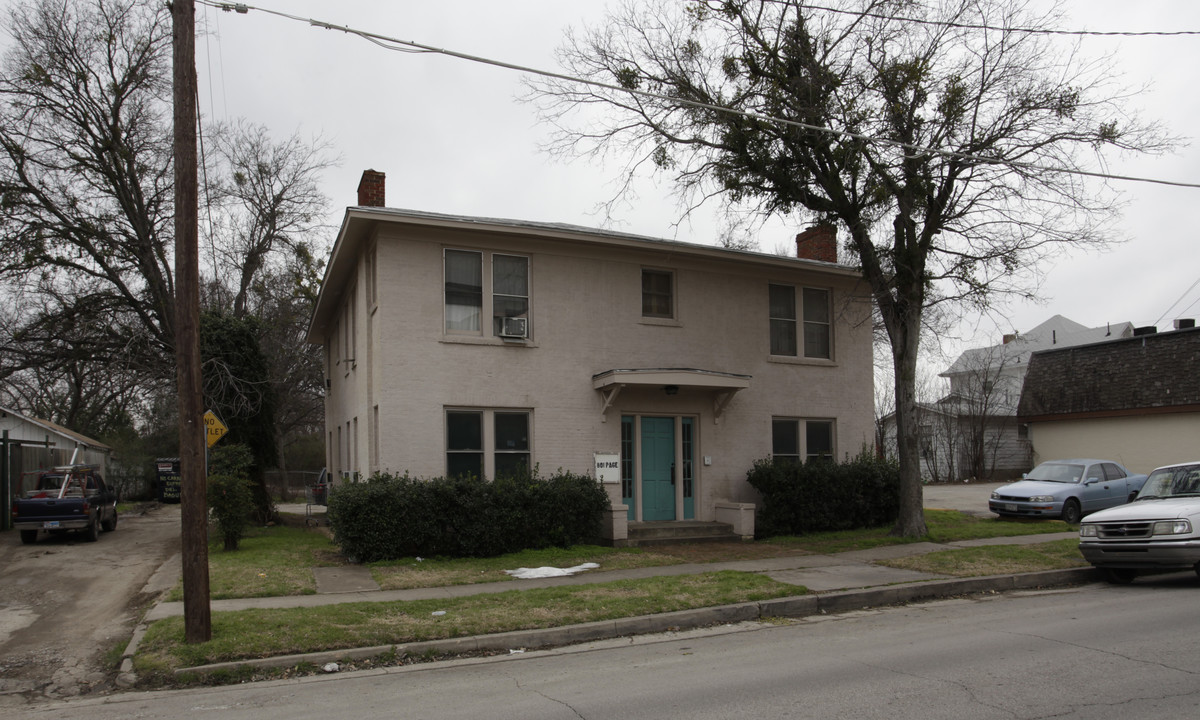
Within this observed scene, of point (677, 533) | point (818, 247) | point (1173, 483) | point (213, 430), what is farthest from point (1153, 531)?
point (213, 430)

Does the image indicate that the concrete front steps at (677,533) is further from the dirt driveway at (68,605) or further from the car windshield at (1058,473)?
the car windshield at (1058,473)

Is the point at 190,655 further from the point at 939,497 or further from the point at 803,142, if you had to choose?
the point at 939,497

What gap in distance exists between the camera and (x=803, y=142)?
15594mm

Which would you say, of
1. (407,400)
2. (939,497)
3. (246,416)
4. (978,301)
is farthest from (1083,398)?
(246,416)

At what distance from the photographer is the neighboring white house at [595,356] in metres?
15.5

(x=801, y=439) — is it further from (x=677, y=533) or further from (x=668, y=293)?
(x=668, y=293)

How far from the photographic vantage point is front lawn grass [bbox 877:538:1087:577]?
1289cm

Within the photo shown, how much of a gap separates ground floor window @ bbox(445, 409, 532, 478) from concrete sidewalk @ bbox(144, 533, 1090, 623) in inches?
115

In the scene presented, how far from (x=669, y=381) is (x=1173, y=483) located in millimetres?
8187

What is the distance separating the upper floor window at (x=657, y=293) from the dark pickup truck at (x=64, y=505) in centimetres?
1363

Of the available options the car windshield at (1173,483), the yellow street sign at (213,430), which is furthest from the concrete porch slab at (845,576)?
the yellow street sign at (213,430)

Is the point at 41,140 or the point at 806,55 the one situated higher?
the point at 41,140

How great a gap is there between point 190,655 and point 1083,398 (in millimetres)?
30625

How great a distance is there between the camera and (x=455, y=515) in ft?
47.5
